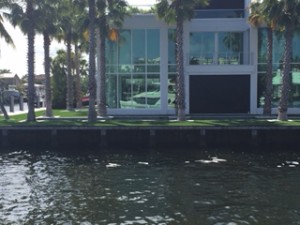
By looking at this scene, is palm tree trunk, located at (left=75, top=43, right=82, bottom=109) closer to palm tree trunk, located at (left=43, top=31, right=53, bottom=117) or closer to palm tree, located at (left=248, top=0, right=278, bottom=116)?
palm tree trunk, located at (left=43, top=31, right=53, bottom=117)

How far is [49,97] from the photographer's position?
38500 mm

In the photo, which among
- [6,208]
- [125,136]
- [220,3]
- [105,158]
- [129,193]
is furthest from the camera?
[220,3]

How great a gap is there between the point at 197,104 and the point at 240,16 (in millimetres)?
8049

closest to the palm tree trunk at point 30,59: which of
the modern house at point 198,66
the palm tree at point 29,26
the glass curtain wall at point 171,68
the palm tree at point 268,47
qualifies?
the palm tree at point 29,26

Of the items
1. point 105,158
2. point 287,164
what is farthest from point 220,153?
point 105,158

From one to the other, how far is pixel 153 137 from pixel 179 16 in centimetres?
936

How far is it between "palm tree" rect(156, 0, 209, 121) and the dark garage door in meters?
6.65

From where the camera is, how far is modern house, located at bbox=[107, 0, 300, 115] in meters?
39.9

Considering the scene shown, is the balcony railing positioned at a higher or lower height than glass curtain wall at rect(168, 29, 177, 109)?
higher

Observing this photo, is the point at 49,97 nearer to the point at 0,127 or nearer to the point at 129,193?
the point at 0,127

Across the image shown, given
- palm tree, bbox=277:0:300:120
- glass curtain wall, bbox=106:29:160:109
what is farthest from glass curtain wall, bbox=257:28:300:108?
glass curtain wall, bbox=106:29:160:109

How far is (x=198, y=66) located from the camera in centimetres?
3972

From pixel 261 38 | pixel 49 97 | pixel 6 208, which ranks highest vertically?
pixel 261 38

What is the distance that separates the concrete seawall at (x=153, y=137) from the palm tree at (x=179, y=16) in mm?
4477
